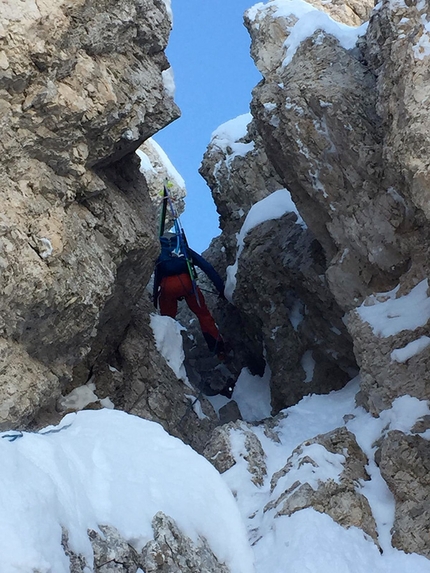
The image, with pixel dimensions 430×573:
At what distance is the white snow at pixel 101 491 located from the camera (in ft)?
8.58

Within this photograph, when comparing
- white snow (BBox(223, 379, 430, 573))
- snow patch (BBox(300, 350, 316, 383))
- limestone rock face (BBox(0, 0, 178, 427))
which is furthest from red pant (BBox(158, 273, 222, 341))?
white snow (BBox(223, 379, 430, 573))

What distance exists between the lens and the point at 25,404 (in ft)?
22.8

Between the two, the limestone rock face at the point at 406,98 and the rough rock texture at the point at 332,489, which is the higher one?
the limestone rock face at the point at 406,98

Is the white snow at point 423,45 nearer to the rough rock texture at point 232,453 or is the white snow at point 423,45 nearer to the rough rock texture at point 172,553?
the rough rock texture at point 232,453

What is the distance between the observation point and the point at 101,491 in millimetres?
3287

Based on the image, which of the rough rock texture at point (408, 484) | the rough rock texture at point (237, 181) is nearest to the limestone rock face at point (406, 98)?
the rough rock texture at point (408, 484)

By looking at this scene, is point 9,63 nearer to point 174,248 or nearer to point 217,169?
point 174,248

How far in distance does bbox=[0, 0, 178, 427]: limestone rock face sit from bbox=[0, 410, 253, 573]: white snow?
3232 mm

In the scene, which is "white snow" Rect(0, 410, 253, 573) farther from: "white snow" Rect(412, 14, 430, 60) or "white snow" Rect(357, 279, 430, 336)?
"white snow" Rect(412, 14, 430, 60)

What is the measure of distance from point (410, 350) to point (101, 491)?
5033 millimetres

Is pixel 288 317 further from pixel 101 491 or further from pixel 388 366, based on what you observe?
pixel 101 491

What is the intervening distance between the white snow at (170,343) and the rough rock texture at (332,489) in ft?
13.8

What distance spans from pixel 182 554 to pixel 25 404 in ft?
13.7

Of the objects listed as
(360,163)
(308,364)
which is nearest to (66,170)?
(360,163)
